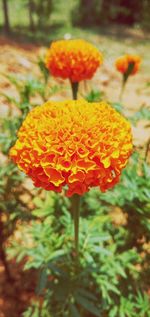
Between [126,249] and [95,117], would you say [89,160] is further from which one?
[126,249]

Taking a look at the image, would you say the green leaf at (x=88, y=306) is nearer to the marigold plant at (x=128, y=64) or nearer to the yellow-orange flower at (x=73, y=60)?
the yellow-orange flower at (x=73, y=60)

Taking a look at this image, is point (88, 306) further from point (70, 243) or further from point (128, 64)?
point (128, 64)

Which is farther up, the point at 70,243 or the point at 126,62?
the point at 126,62

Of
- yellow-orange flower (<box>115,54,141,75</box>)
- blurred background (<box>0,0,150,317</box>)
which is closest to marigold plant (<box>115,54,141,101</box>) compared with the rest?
yellow-orange flower (<box>115,54,141,75</box>)

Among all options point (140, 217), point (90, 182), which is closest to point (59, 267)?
point (140, 217)

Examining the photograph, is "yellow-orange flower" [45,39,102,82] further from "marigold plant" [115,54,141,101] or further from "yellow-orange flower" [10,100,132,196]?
"yellow-orange flower" [10,100,132,196]

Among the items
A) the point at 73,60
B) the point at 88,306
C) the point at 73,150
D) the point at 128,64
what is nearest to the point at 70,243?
the point at 88,306

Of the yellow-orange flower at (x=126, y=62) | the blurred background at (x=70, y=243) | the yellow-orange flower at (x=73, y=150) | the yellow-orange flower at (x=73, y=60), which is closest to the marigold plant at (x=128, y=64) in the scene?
the yellow-orange flower at (x=126, y=62)
